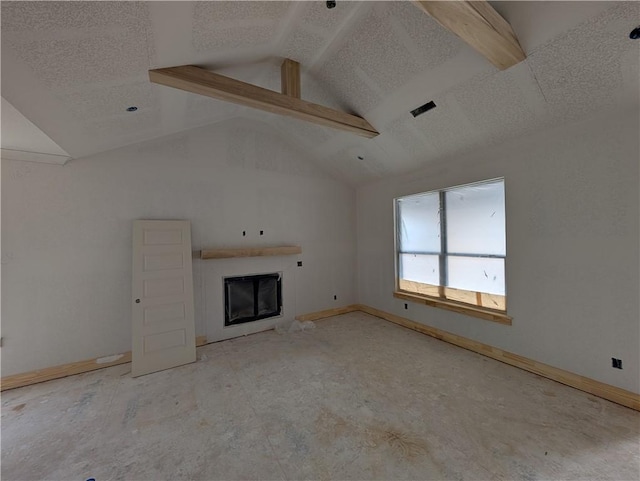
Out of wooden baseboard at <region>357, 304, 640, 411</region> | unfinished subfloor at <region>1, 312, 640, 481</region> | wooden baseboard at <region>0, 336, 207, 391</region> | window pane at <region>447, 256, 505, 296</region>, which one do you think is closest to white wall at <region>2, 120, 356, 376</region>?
wooden baseboard at <region>0, 336, 207, 391</region>

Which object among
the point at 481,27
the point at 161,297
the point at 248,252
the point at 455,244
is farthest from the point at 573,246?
the point at 161,297

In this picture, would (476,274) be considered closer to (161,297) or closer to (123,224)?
(161,297)

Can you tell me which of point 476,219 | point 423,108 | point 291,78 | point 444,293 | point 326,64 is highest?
point 326,64

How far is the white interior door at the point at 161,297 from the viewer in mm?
3238

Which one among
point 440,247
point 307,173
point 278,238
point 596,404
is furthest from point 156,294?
point 596,404

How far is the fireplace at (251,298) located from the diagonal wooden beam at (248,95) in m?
2.62

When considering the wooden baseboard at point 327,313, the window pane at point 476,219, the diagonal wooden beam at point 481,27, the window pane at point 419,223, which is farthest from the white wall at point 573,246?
the wooden baseboard at point 327,313

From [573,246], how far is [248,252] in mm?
4036

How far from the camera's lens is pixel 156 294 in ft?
11.1

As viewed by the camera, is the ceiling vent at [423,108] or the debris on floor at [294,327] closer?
the ceiling vent at [423,108]

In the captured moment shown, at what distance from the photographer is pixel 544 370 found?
2.90 m

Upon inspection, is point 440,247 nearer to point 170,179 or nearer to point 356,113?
point 356,113

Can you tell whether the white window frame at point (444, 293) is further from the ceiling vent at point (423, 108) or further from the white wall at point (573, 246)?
the ceiling vent at point (423, 108)

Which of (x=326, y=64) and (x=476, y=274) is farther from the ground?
(x=326, y=64)
